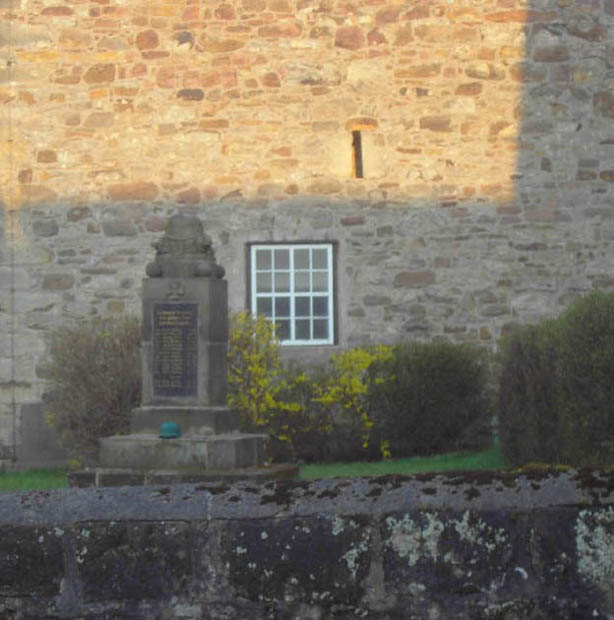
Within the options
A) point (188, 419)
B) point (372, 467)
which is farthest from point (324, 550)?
point (372, 467)

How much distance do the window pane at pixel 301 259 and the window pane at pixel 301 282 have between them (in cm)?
7

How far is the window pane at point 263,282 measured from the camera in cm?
1497

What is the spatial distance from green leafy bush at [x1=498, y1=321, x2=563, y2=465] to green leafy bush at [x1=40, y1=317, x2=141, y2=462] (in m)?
3.75

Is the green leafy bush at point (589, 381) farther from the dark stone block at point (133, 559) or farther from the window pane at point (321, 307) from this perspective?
the window pane at point (321, 307)

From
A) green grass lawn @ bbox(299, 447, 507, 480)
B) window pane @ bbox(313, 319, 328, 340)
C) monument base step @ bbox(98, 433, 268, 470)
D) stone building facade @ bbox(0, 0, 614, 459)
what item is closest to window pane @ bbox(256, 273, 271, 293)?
stone building facade @ bbox(0, 0, 614, 459)

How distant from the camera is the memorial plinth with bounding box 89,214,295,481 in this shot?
10.0 m

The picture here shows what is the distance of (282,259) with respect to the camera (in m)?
15.0

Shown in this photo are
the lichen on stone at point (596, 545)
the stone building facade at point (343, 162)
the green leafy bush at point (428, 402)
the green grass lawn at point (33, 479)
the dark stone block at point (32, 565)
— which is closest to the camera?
the lichen on stone at point (596, 545)

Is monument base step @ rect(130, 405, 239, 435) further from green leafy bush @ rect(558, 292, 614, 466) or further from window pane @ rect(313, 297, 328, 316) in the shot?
window pane @ rect(313, 297, 328, 316)

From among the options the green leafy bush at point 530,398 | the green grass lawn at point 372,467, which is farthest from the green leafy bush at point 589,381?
the green grass lawn at point 372,467

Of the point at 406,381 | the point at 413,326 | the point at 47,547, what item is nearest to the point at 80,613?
the point at 47,547

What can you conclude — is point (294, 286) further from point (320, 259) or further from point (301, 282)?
point (320, 259)

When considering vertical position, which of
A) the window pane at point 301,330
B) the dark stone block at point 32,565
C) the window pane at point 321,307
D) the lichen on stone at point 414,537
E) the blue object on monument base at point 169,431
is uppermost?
the window pane at point 321,307

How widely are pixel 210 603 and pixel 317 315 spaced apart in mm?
11483
